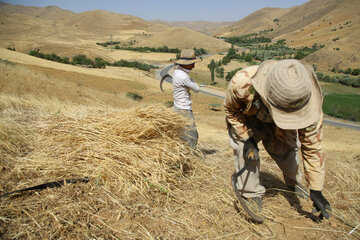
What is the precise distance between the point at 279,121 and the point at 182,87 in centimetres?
211

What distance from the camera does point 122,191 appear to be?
248cm

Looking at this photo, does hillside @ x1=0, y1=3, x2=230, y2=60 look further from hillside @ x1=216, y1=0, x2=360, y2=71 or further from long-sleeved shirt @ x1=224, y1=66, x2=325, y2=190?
long-sleeved shirt @ x1=224, y1=66, x2=325, y2=190

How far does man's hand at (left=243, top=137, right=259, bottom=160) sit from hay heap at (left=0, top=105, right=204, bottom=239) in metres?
0.89

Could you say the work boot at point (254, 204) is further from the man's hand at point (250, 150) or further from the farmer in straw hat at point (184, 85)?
the farmer in straw hat at point (184, 85)

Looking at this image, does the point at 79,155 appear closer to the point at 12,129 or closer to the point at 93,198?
the point at 93,198

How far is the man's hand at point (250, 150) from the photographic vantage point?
7.78ft

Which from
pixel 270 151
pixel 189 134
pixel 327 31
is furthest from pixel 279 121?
pixel 327 31

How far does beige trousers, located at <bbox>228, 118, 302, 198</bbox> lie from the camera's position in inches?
101

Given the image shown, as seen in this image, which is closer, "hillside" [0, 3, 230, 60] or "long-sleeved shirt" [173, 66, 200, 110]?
"long-sleeved shirt" [173, 66, 200, 110]

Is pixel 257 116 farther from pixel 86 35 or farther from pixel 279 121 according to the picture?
pixel 86 35

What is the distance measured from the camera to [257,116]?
2.48 metres


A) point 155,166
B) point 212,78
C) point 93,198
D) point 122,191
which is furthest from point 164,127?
point 212,78


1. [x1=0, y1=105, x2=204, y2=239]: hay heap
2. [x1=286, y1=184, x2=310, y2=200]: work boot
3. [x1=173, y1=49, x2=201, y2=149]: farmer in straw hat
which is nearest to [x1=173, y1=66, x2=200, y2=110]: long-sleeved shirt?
[x1=173, y1=49, x2=201, y2=149]: farmer in straw hat

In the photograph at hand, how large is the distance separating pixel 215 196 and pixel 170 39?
9325 cm
